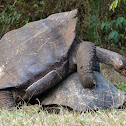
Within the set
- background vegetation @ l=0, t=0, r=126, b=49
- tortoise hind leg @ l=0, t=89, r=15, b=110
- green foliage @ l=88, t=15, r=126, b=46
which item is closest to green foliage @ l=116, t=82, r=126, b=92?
green foliage @ l=88, t=15, r=126, b=46

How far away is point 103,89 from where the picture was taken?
3748 millimetres

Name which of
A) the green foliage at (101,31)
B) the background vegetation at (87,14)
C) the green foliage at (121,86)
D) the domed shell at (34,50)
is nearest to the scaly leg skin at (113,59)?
the domed shell at (34,50)

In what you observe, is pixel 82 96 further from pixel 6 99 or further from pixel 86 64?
pixel 6 99

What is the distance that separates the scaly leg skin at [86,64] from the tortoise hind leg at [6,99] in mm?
910

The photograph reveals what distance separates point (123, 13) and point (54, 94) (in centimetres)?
431

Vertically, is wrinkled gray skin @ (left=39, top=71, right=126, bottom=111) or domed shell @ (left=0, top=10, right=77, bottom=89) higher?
domed shell @ (left=0, top=10, right=77, bottom=89)

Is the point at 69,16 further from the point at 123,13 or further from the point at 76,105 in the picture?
the point at 123,13

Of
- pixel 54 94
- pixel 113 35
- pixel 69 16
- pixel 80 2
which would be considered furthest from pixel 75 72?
pixel 80 2

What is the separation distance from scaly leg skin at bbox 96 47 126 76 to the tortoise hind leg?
1.28 metres

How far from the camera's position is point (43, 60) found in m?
3.62

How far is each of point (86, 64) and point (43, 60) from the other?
0.54 meters

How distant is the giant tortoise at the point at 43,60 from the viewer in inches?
139

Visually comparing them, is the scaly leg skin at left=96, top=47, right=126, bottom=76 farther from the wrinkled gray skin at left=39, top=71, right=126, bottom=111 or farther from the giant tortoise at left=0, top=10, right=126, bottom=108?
the wrinkled gray skin at left=39, top=71, right=126, bottom=111

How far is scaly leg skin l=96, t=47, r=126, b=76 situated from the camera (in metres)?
3.56
